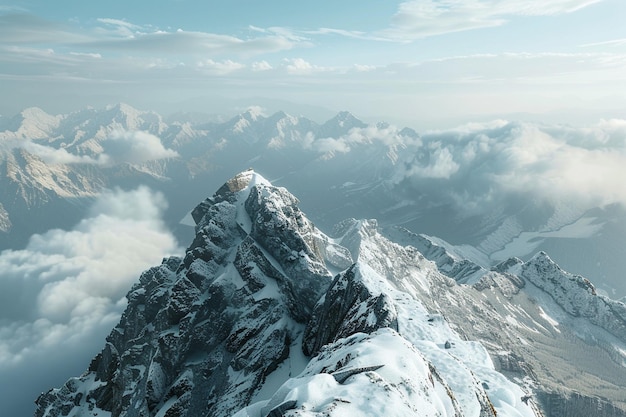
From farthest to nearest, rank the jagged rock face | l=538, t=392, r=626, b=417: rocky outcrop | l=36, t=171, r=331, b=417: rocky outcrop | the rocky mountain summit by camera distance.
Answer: l=538, t=392, r=626, b=417: rocky outcrop
l=36, t=171, r=331, b=417: rocky outcrop
the jagged rock face
the rocky mountain summit

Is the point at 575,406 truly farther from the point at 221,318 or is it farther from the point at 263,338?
the point at 221,318

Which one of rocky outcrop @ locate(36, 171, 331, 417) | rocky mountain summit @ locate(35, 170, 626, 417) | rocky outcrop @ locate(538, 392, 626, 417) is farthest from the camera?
rocky outcrop @ locate(538, 392, 626, 417)

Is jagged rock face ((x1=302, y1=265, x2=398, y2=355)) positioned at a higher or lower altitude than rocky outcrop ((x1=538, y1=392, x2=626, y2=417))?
higher

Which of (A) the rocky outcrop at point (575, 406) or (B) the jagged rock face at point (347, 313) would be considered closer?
(B) the jagged rock face at point (347, 313)

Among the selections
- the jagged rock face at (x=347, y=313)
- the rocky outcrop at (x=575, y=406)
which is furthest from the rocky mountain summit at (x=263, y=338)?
the rocky outcrop at (x=575, y=406)

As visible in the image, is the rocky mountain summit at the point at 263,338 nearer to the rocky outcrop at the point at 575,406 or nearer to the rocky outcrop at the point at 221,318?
the rocky outcrop at the point at 221,318

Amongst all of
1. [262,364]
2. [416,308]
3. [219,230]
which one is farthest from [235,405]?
[219,230]

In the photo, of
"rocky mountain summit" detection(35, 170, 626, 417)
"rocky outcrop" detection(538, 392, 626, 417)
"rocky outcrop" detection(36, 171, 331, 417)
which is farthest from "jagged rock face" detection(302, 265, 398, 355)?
"rocky outcrop" detection(538, 392, 626, 417)

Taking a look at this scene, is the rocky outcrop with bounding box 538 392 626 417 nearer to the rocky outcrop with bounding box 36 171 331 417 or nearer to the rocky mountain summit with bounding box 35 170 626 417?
the rocky mountain summit with bounding box 35 170 626 417

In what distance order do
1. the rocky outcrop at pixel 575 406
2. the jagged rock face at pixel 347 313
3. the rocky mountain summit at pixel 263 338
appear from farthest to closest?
the rocky outcrop at pixel 575 406, the jagged rock face at pixel 347 313, the rocky mountain summit at pixel 263 338

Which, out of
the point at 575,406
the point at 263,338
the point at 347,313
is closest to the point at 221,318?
the point at 263,338

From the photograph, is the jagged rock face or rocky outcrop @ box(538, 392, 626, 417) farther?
rocky outcrop @ box(538, 392, 626, 417)

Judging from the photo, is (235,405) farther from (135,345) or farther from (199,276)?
(135,345)
